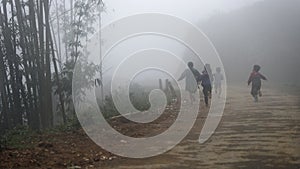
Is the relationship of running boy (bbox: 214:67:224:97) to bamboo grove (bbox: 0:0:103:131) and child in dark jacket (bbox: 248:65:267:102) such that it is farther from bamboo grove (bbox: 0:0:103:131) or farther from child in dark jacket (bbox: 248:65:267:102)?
bamboo grove (bbox: 0:0:103:131)

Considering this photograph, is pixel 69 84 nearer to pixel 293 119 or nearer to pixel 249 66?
pixel 293 119

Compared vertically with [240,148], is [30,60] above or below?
above

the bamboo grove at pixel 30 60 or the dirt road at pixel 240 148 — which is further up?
the bamboo grove at pixel 30 60

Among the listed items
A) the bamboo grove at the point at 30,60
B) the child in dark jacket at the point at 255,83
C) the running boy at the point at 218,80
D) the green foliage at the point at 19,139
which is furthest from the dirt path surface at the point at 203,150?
the running boy at the point at 218,80

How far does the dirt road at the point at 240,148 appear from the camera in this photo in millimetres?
6570

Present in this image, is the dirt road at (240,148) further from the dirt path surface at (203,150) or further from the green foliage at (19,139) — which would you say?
the green foliage at (19,139)

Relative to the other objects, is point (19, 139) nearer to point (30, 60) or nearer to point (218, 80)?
point (30, 60)

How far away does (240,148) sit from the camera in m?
7.41

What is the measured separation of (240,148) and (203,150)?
57cm

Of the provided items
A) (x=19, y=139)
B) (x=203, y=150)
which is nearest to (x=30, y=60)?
(x=19, y=139)

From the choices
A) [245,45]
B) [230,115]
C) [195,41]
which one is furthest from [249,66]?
[230,115]

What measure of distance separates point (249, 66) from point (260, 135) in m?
29.1

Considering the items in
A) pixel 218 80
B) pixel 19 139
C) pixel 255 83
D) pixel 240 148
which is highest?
pixel 218 80

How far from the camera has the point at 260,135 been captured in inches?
326
